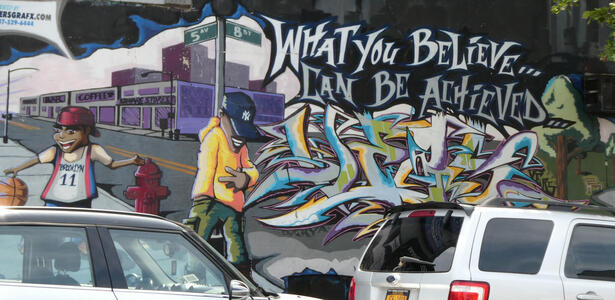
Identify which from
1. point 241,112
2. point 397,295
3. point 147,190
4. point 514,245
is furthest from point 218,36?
Result: point 514,245

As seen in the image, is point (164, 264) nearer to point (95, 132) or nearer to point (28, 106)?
point (95, 132)

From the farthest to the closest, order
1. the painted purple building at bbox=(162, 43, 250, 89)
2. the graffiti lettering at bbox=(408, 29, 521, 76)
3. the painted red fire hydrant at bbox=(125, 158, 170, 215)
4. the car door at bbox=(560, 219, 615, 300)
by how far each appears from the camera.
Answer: the graffiti lettering at bbox=(408, 29, 521, 76)
the painted purple building at bbox=(162, 43, 250, 89)
the painted red fire hydrant at bbox=(125, 158, 170, 215)
the car door at bbox=(560, 219, 615, 300)

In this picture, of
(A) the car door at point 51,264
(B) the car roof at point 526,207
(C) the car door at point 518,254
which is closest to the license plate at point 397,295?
(C) the car door at point 518,254

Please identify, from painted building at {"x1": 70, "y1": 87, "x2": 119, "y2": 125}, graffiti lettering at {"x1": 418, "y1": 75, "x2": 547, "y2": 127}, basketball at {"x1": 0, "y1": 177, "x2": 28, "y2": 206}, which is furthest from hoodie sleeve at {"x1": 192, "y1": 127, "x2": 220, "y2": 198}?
graffiti lettering at {"x1": 418, "y1": 75, "x2": 547, "y2": 127}

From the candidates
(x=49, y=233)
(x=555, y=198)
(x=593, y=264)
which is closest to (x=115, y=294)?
(x=49, y=233)

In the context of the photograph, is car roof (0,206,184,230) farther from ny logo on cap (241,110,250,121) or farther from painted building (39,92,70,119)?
ny logo on cap (241,110,250,121)

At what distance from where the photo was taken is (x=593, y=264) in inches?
263

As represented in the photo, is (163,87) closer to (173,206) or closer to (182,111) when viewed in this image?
(182,111)

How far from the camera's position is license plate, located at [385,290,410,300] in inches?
261

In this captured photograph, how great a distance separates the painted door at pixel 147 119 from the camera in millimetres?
10797

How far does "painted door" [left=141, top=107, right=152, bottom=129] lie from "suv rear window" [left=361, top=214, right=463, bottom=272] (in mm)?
4516

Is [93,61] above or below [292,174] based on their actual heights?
above

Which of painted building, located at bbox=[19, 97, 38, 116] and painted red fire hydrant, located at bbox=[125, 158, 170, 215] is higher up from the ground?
painted building, located at bbox=[19, 97, 38, 116]

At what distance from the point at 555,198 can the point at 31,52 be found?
25.7ft
